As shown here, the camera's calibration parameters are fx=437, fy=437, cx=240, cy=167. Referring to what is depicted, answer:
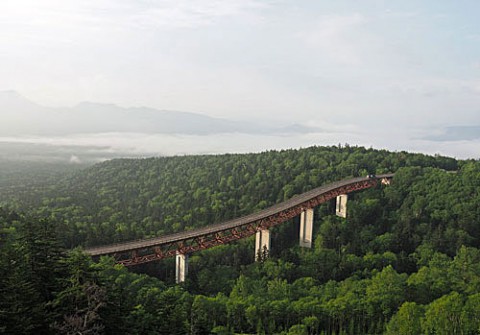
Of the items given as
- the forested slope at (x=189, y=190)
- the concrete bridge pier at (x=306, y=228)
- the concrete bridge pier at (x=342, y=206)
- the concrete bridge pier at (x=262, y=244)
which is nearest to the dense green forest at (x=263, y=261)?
the forested slope at (x=189, y=190)

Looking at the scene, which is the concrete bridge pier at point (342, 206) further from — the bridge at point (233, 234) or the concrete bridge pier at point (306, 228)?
the concrete bridge pier at point (306, 228)

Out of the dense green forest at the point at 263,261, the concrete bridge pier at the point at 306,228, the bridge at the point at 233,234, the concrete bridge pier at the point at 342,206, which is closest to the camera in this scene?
the dense green forest at the point at 263,261

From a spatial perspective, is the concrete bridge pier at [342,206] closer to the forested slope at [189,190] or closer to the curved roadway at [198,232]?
the curved roadway at [198,232]

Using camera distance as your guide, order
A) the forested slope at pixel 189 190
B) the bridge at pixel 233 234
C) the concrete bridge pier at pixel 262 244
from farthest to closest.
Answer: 1. the forested slope at pixel 189 190
2. the concrete bridge pier at pixel 262 244
3. the bridge at pixel 233 234

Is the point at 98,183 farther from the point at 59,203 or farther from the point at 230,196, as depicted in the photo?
the point at 230,196

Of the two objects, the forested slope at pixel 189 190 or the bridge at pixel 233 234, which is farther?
→ the forested slope at pixel 189 190

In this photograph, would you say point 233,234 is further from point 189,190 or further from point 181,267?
point 189,190

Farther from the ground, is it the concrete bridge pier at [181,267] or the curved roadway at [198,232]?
the curved roadway at [198,232]

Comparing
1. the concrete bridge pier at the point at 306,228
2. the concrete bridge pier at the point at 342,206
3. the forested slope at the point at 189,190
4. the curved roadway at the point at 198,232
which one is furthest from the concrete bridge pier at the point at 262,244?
the concrete bridge pier at the point at 342,206

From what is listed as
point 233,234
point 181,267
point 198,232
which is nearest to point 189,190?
point 198,232
